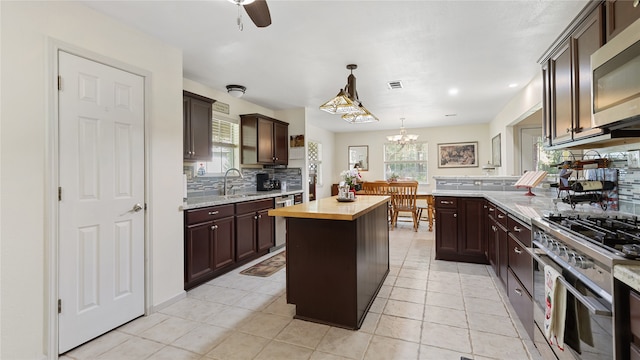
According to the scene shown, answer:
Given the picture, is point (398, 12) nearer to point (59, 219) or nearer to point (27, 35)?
point (27, 35)

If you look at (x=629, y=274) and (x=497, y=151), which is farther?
(x=497, y=151)

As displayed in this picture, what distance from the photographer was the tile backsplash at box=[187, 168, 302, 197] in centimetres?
383

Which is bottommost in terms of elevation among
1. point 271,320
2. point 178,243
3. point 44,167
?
point 271,320

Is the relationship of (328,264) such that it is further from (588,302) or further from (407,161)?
(407,161)

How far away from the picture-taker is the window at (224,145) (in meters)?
4.15

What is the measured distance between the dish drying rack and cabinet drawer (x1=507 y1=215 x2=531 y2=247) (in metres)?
0.41

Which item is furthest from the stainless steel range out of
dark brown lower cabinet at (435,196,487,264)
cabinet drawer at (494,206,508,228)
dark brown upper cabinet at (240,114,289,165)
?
dark brown upper cabinet at (240,114,289,165)

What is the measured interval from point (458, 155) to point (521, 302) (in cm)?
608

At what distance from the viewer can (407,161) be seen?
26.7 feet

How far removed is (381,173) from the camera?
8359 mm

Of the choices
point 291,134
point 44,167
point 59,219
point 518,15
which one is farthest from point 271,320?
→ point 291,134

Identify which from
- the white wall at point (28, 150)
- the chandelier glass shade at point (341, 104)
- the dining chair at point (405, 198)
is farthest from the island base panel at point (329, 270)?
the dining chair at point (405, 198)

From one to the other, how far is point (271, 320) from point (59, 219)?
1.62 meters

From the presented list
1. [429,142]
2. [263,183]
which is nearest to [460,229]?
[263,183]
